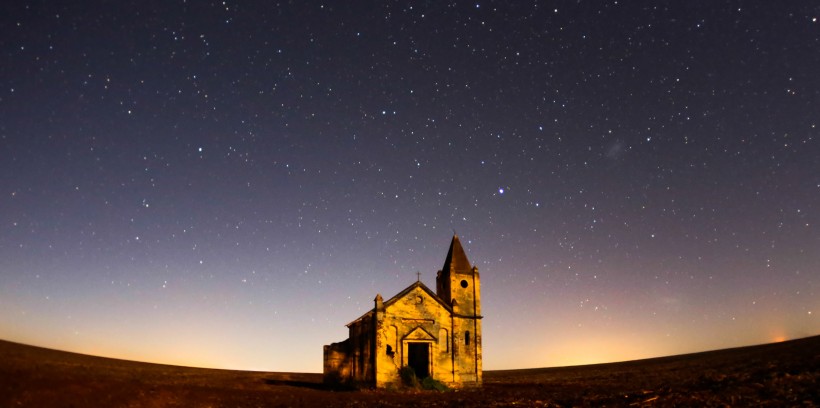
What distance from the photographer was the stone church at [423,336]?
38.1 metres

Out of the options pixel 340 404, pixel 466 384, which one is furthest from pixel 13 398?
pixel 466 384

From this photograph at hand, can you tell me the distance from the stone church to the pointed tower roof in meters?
0.41

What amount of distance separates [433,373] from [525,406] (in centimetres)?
1641

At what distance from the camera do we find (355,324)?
4178 cm

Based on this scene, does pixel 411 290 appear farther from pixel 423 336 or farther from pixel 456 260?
pixel 456 260

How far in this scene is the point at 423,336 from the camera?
39.2 meters

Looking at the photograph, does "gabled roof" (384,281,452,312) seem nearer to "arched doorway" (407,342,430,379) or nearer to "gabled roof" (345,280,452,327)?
"gabled roof" (345,280,452,327)

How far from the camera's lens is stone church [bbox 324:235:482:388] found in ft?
125

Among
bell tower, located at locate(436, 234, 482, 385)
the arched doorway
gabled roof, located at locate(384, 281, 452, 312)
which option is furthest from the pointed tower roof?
the arched doorway

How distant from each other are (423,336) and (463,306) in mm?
4849

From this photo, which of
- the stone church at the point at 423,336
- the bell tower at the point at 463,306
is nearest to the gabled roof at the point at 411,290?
the stone church at the point at 423,336

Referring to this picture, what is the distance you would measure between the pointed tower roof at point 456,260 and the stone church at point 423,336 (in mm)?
411

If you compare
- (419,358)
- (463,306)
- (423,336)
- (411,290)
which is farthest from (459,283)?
(419,358)

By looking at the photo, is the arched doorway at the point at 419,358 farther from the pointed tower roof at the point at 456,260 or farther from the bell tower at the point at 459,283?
the pointed tower roof at the point at 456,260
